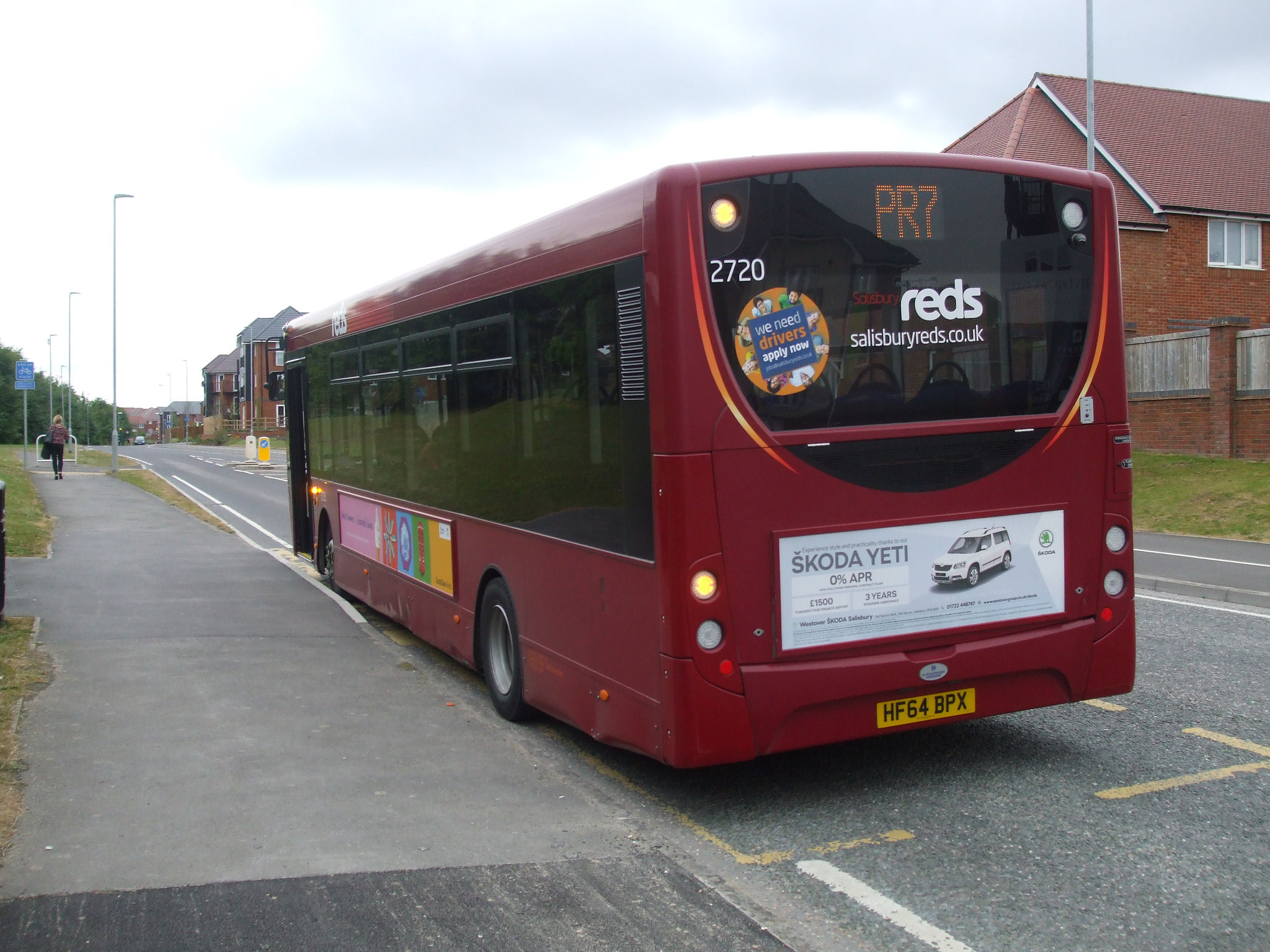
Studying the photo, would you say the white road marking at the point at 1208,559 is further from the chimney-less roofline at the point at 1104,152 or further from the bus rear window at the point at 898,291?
the chimney-less roofline at the point at 1104,152

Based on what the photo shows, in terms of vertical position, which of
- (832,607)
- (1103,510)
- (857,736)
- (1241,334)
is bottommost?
(857,736)

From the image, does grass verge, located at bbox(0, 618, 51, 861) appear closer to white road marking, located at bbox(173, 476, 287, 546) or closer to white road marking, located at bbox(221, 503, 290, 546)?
white road marking, located at bbox(221, 503, 290, 546)

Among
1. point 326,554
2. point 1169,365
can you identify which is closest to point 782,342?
point 326,554

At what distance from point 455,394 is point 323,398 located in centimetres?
457

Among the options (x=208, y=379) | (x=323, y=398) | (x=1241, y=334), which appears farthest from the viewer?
(x=208, y=379)

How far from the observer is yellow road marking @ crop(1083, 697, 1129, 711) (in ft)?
23.0

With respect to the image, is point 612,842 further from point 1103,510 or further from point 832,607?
point 1103,510

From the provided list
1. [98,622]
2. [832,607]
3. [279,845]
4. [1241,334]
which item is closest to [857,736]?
[832,607]

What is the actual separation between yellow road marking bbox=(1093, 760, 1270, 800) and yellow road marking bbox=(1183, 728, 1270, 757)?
0.61 feet

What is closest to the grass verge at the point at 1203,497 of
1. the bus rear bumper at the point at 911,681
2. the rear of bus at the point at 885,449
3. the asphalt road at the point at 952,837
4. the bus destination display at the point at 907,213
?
the asphalt road at the point at 952,837

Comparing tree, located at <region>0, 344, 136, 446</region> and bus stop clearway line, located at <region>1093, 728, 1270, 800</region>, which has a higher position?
tree, located at <region>0, 344, 136, 446</region>

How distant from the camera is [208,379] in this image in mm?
146750

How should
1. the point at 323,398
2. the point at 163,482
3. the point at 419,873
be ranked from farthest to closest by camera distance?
1. the point at 163,482
2. the point at 323,398
3. the point at 419,873

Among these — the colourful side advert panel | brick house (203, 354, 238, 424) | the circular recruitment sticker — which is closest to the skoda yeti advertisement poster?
the circular recruitment sticker
